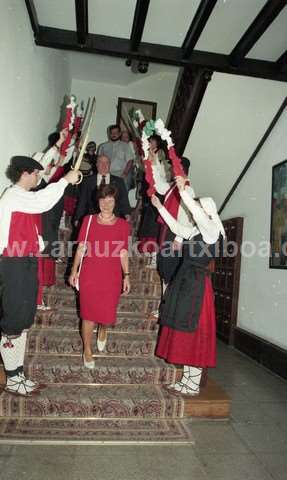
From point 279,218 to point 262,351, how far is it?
67.2 inches

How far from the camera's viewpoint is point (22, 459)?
7.73 feet

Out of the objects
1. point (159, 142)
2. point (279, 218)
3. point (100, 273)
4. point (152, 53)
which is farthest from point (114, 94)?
point (100, 273)

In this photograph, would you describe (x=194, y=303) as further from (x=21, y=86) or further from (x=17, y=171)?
(x=21, y=86)

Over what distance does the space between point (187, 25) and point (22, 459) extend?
4.06 meters

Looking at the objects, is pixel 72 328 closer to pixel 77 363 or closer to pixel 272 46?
pixel 77 363

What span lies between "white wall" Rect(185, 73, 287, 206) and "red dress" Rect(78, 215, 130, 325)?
275 cm

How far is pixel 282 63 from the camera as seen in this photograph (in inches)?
162

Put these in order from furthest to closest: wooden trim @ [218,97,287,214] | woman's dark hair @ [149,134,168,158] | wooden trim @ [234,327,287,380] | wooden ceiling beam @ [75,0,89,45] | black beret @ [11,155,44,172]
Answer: wooden trim @ [218,97,287,214], woman's dark hair @ [149,134,168,158], wooden trim @ [234,327,287,380], wooden ceiling beam @ [75,0,89,45], black beret @ [11,155,44,172]

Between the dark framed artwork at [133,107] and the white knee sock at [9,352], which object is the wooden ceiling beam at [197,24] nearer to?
the white knee sock at [9,352]

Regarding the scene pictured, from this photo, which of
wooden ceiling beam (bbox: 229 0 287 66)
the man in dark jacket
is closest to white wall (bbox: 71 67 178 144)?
the man in dark jacket

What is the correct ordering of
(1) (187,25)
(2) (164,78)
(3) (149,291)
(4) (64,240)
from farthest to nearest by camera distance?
(2) (164,78) < (4) (64,240) < (3) (149,291) < (1) (187,25)

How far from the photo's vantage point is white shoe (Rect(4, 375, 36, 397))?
2.90 m

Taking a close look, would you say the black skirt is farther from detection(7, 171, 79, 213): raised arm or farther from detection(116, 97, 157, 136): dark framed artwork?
detection(116, 97, 157, 136): dark framed artwork

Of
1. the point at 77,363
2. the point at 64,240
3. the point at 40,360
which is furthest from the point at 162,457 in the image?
the point at 64,240
